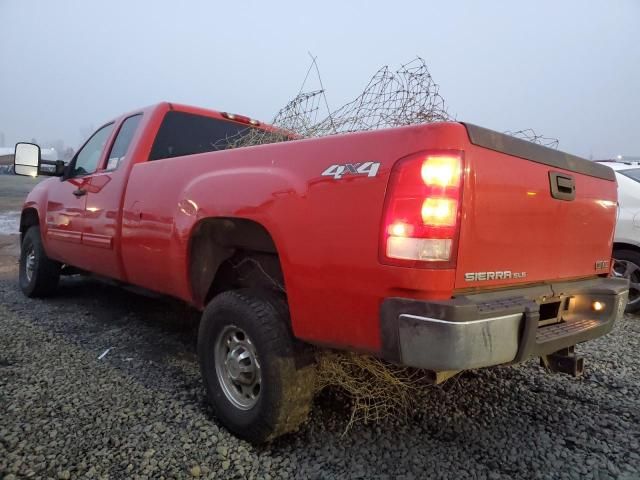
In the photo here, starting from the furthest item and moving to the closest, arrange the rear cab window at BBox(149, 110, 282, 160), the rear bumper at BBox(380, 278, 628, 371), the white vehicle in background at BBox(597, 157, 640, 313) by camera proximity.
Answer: the white vehicle in background at BBox(597, 157, 640, 313) < the rear cab window at BBox(149, 110, 282, 160) < the rear bumper at BBox(380, 278, 628, 371)

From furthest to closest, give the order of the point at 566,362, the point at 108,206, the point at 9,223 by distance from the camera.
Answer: the point at 9,223, the point at 108,206, the point at 566,362

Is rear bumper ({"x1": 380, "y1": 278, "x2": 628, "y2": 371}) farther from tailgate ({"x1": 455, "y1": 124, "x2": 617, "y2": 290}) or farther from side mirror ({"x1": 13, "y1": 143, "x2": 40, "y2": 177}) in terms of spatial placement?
side mirror ({"x1": 13, "y1": 143, "x2": 40, "y2": 177})

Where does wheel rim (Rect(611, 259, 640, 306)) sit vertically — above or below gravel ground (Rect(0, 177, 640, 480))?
above

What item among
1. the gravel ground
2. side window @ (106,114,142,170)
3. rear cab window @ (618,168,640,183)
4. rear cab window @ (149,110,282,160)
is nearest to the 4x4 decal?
the gravel ground

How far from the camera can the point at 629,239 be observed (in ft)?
16.3

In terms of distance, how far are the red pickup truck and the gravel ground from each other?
0.27 m

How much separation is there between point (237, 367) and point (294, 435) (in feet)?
1.58

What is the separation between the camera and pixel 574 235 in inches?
93.4

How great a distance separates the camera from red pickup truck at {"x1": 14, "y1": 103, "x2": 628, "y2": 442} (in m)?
1.72

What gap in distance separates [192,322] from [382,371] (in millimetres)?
2518

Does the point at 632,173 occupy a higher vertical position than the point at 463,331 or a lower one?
higher

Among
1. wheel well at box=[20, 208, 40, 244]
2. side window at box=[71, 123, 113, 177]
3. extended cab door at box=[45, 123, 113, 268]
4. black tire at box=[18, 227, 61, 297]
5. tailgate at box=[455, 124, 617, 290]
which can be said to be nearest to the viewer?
tailgate at box=[455, 124, 617, 290]

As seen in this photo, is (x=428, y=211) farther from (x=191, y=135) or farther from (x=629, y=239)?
(x=629, y=239)

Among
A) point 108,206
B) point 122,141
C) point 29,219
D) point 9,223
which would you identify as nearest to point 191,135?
point 122,141
